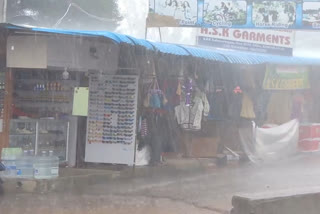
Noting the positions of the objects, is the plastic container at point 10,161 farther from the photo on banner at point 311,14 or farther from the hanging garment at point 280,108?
the photo on banner at point 311,14

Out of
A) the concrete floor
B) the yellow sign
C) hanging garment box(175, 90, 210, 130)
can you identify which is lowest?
the concrete floor

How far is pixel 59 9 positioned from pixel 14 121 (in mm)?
12793

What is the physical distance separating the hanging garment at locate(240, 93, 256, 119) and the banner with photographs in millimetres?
1819

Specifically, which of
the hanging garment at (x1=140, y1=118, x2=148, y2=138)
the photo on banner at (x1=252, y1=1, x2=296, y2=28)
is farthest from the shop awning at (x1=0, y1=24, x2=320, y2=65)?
the hanging garment at (x1=140, y1=118, x2=148, y2=138)

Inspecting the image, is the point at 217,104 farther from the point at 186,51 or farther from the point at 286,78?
the point at 186,51

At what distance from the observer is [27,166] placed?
340 inches

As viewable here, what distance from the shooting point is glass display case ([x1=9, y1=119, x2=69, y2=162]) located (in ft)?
30.6

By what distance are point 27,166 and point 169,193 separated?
265cm

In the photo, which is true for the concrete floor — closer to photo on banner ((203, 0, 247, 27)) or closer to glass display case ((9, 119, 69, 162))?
glass display case ((9, 119, 69, 162))

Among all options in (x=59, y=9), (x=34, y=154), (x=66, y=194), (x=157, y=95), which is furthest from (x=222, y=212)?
(x=59, y=9)

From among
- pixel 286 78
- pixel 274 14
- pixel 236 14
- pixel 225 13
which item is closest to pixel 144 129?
pixel 225 13

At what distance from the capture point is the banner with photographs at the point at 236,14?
1131cm

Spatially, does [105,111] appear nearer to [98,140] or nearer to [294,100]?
[98,140]

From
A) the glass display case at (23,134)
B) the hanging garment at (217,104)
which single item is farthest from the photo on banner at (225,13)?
the glass display case at (23,134)
